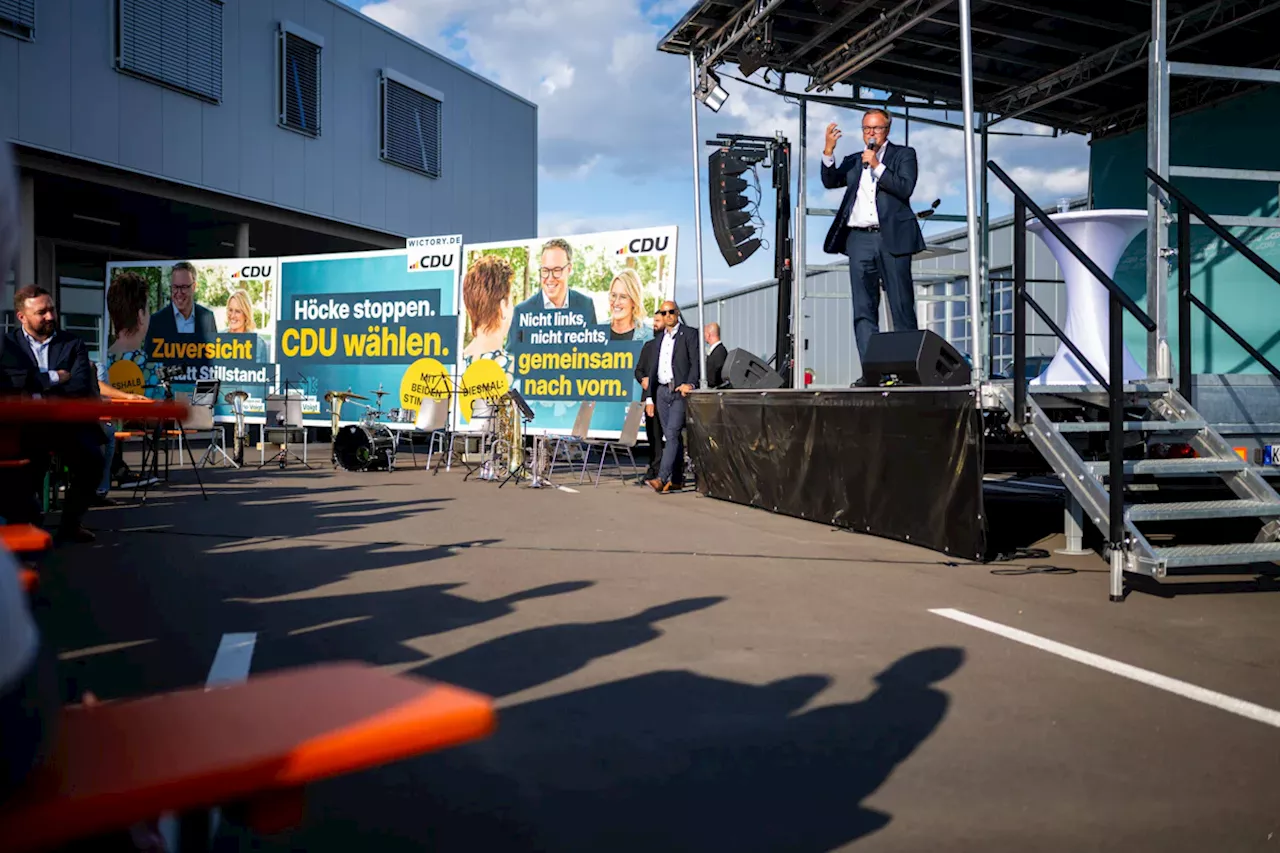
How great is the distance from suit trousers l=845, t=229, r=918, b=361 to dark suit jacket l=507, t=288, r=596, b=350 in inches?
247

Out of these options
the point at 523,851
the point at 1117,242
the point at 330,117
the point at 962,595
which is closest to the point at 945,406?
the point at 962,595

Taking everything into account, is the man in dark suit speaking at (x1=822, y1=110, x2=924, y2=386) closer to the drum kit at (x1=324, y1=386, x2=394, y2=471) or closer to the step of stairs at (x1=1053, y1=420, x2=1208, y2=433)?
the step of stairs at (x1=1053, y1=420, x2=1208, y2=433)

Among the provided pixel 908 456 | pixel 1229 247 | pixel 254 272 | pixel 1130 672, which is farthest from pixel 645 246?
pixel 1130 672

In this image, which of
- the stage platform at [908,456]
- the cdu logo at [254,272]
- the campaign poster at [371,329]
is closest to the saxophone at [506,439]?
the campaign poster at [371,329]

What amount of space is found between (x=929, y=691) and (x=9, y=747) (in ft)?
9.72

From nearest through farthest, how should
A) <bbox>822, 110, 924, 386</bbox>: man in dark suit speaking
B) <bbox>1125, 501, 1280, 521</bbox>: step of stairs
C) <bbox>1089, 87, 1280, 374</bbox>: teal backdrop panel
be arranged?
<bbox>1125, 501, 1280, 521</bbox>: step of stairs → <bbox>822, 110, 924, 386</bbox>: man in dark suit speaking → <bbox>1089, 87, 1280, 374</bbox>: teal backdrop panel

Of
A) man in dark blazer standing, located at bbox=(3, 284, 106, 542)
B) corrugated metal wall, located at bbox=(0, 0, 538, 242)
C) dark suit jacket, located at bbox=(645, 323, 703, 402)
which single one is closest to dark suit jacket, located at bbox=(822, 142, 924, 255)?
dark suit jacket, located at bbox=(645, 323, 703, 402)

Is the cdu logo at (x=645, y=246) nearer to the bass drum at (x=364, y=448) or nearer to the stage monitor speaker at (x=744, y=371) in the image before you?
the stage monitor speaker at (x=744, y=371)

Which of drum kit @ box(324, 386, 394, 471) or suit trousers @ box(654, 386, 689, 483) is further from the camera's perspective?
drum kit @ box(324, 386, 394, 471)

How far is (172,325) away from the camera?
18.6m

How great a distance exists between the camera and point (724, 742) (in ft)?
9.96

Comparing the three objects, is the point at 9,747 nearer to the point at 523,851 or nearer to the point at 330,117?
the point at 523,851

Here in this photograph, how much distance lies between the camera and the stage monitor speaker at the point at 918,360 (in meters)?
6.79

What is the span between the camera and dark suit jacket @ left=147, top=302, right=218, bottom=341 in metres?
18.3
